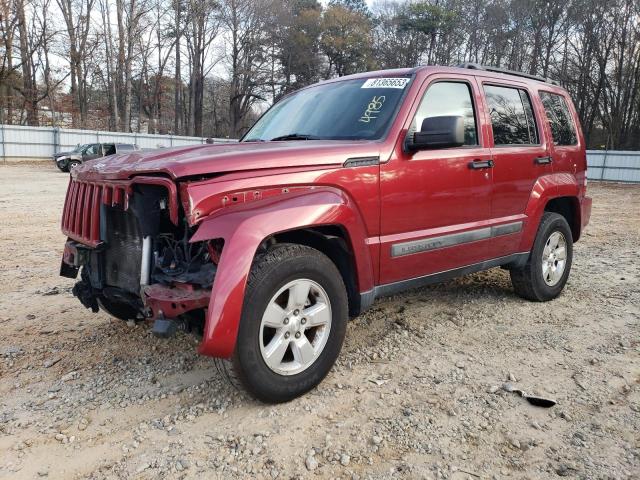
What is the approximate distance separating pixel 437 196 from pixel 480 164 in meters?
0.56

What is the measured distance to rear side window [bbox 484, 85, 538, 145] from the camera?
4090mm

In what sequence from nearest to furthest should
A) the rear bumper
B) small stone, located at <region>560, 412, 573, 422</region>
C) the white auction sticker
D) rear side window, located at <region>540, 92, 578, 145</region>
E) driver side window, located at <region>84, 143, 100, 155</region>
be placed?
small stone, located at <region>560, 412, 573, 422</region>
the white auction sticker
rear side window, located at <region>540, 92, 578, 145</region>
the rear bumper
driver side window, located at <region>84, 143, 100, 155</region>

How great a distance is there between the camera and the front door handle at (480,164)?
377 centimetres

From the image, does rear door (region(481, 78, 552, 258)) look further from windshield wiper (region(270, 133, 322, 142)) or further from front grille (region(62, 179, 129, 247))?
front grille (region(62, 179, 129, 247))

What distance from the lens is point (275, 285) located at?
8.73 ft

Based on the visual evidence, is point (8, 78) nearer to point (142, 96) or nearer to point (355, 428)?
point (142, 96)

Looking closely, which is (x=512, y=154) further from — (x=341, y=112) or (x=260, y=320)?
(x=260, y=320)

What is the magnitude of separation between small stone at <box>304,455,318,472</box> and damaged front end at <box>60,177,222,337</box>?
915mm

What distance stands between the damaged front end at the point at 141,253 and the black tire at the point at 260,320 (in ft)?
0.84

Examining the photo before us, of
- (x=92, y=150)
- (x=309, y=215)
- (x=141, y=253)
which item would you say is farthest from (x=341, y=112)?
(x=92, y=150)

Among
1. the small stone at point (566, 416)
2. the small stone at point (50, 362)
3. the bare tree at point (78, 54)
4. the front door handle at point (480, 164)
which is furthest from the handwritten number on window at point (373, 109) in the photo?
the bare tree at point (78, 54)

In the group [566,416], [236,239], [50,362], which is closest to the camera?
[236,239]

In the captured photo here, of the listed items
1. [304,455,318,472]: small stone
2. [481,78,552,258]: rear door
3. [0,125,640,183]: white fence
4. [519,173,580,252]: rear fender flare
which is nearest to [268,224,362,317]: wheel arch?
[304,455,318,472]: small stone

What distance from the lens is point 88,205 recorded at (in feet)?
10.2
